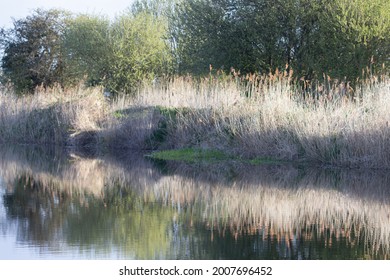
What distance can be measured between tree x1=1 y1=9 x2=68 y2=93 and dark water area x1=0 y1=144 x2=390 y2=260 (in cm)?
2448

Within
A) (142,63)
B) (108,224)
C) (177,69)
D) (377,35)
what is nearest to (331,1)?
(377,35)

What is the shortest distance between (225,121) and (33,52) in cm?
2405

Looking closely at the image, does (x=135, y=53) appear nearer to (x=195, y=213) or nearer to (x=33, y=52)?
(x=33, y=52)

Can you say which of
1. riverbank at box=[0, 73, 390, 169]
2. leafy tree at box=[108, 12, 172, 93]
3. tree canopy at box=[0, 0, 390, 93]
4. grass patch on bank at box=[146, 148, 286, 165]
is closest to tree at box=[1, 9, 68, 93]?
tree canopy at box=[0, 0, 390, 93]

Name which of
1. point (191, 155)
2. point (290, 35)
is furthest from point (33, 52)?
point (191, 155)

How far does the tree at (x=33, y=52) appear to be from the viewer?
4334 centimetres

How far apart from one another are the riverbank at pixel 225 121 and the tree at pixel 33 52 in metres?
10.1

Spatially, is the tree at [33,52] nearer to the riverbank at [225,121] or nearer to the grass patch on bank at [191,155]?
the riverbank at [225,121]

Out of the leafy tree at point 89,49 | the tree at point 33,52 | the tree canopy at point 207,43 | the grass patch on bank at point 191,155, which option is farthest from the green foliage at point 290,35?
the tree at point 33,52

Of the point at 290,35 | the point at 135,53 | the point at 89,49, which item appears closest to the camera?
the point at 290,35

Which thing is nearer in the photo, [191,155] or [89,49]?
[191,155]

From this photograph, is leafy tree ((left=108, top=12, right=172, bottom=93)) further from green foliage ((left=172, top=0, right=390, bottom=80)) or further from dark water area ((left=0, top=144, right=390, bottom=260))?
dark water area ((left=0, top=144, right=390, bottom=260))

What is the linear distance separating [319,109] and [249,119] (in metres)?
2.30

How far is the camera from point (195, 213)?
40.5ft
